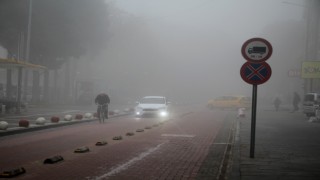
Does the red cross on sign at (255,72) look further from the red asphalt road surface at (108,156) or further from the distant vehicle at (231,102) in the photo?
the distant vehicle at (231,102)

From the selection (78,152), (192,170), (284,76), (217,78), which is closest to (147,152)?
(78,152)

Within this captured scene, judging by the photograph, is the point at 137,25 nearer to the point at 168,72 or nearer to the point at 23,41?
the point at 168,72

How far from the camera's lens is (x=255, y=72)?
34.0 ft

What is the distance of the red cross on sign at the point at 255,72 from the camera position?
10297 millimetres

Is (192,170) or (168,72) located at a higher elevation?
(168,72)

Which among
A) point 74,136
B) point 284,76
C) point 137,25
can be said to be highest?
point 137,25

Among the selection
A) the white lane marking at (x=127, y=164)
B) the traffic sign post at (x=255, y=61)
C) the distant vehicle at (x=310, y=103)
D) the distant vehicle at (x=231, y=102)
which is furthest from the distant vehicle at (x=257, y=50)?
the distant vehicle at (x=231, y=102)

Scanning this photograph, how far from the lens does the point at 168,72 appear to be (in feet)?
302

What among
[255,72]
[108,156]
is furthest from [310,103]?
[108,156]

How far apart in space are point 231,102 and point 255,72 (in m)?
40.4

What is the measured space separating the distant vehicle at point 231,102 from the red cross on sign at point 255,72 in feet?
130

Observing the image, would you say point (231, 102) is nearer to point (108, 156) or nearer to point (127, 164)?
point (108, 156)

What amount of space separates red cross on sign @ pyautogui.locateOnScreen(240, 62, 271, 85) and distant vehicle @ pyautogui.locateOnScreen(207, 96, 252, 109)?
39.6 m

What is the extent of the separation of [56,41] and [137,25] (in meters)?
39.0
